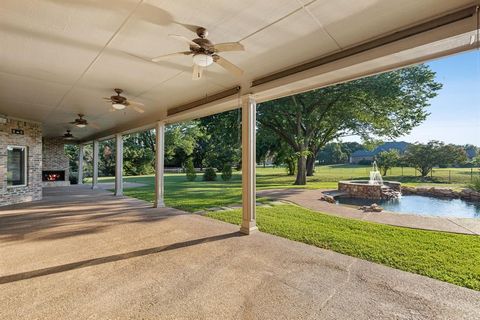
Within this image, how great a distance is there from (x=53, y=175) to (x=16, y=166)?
274 inches

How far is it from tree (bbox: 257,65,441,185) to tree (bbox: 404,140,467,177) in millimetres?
4842

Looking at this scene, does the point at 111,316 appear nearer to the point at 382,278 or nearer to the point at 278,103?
the point at 382,278

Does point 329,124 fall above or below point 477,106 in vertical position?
above

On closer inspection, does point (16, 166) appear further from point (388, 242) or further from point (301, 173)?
point (301, 173)

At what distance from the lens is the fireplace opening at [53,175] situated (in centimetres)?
1376

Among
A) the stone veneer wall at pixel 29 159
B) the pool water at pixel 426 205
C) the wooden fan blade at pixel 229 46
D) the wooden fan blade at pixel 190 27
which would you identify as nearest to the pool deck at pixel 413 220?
the pool water at pixel 426 205

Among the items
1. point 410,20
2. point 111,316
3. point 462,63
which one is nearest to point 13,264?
point 111,316

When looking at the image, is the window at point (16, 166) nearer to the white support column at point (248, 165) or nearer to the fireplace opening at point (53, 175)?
the fireplace opening at point (53, 175)

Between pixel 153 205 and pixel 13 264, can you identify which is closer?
pixel 13 264

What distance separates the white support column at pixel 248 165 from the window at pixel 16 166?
7.97 meters

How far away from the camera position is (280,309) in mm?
2266

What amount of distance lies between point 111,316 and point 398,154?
2060 centimetres

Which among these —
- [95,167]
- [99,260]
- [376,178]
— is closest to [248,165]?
[99,260]

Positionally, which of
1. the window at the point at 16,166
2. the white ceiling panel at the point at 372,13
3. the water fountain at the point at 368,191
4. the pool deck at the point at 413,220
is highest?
the white ceiling panel at the point at 372,13
